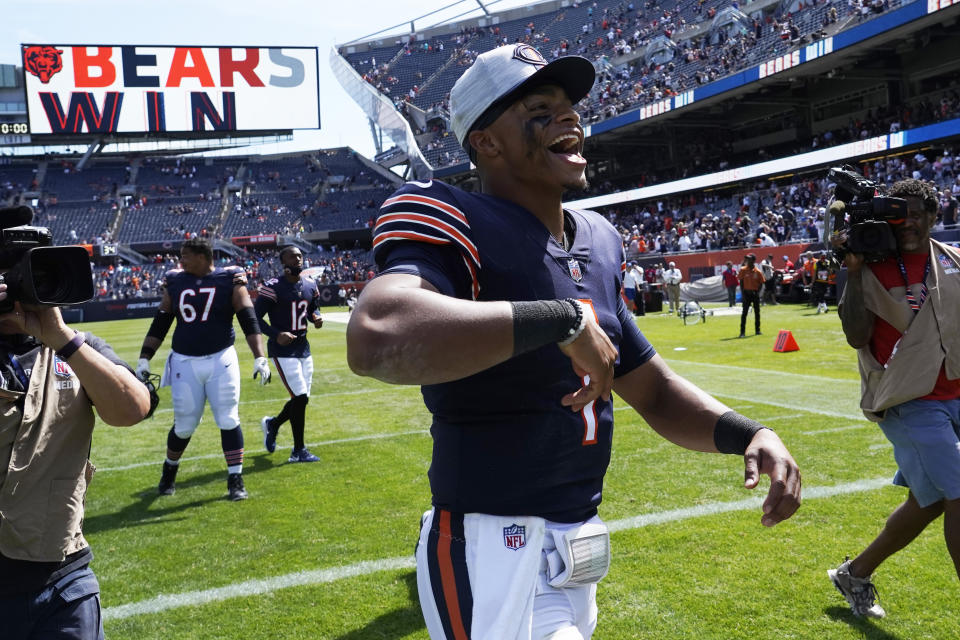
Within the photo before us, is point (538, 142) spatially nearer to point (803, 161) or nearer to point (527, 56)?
point (527, 56)

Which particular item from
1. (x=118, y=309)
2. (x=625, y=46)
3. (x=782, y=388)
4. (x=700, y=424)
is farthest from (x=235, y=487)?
(x=625, y=46)

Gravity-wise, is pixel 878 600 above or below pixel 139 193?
below

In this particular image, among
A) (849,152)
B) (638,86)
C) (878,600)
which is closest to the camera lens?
(878,600)

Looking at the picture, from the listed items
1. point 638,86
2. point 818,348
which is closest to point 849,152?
point 638,86

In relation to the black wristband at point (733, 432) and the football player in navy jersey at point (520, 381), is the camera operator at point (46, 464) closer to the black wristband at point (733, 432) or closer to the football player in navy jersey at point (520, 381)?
the football player in navy jersey at point (520, 381)

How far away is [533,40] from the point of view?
5759cm

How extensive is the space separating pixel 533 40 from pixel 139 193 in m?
31.1

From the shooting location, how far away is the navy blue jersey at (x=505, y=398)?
69.4 inches

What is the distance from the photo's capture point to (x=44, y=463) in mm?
2500

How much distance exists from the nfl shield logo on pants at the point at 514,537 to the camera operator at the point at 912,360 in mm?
2573

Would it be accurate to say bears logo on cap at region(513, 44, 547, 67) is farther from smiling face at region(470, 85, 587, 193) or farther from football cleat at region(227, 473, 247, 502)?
football cleat at region(227, 473, 247, 502)

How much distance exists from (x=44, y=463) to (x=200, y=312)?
4453mm

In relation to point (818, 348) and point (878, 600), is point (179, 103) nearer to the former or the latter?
point (818, 348)

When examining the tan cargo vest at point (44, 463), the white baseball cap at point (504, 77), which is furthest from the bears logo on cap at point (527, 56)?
the tan cargo vest at point (44, 463)
